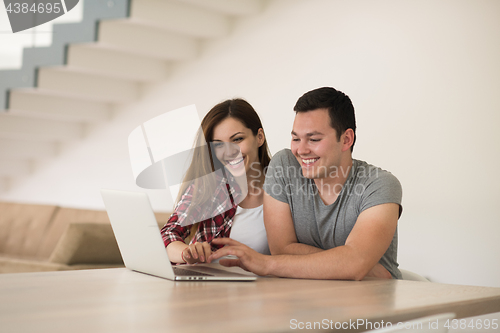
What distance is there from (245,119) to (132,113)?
2243mm

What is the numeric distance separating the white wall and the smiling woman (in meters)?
1.01

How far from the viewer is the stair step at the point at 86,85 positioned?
3.33 meters

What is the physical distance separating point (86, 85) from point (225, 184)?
2189 millimetres

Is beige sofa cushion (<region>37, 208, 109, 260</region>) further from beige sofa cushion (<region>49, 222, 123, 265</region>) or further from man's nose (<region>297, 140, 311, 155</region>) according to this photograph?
man's nose (<region>297, 140, 311, 155</region>)

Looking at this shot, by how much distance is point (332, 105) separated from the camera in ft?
5.02

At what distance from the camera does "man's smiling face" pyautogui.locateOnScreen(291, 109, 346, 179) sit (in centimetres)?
148

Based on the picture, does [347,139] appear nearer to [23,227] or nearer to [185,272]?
[185,272]

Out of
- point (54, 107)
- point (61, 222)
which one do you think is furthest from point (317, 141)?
point (54, 107)

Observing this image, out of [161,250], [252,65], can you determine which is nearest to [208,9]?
[252,65]

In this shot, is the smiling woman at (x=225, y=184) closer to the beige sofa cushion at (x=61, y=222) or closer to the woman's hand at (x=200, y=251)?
the woman's hand at (x=200, y=251)

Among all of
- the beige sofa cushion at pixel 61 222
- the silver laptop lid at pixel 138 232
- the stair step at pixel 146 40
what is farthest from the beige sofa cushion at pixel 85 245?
the silver laptop lid at pixel 138 232

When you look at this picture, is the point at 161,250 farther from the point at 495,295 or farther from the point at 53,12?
the point at 53,12

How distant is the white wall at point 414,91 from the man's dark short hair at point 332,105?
1066mm

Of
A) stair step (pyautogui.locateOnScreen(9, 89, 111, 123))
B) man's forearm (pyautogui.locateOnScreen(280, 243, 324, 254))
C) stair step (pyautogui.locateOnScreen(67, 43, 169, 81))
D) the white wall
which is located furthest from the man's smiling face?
stair step (pyautogui.locateOnScreen(9, 89, 111, 123))
